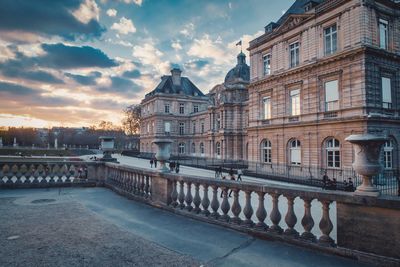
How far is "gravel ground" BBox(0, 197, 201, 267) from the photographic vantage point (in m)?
3.26

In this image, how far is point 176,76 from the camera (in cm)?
6006

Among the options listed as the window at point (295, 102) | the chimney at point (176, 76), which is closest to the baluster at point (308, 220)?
the window at point (295, 102)

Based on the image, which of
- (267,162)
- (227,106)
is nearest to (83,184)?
(267,162)

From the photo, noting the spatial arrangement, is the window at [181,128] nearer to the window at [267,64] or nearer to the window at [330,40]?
the window at [267,64]

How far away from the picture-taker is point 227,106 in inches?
1608

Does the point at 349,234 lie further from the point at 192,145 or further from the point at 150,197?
the point at 192,145

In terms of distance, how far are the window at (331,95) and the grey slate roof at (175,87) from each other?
41.2 m

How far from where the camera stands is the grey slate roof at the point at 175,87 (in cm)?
5731

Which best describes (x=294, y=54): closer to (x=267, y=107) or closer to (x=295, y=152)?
(x=267, y=107)

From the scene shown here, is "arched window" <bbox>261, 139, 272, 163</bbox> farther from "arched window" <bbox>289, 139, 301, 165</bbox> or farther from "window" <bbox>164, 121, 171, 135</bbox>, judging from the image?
"window" <bbox>164, 121, 171, 135</bbox>

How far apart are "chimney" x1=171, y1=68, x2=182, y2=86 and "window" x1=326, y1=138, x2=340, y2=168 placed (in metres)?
44.5

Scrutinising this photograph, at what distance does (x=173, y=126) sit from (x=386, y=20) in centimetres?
4346

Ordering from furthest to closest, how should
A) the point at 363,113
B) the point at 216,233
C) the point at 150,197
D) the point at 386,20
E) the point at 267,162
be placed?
the point at 267,162 < the point at 386,20 < the point at 363,113 < the point at 150,197 < the point at 216,233

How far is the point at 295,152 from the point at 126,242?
2123 centimetres
